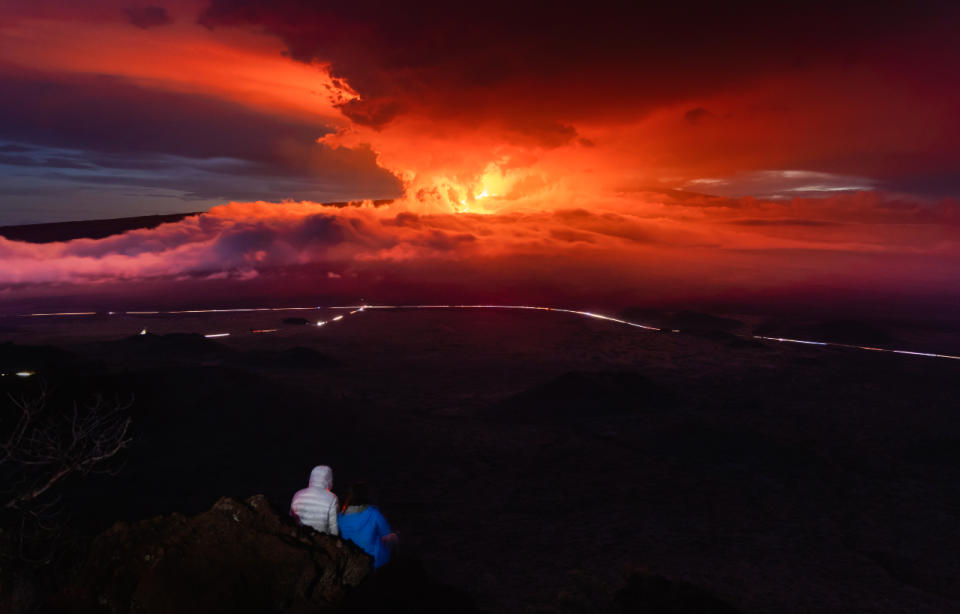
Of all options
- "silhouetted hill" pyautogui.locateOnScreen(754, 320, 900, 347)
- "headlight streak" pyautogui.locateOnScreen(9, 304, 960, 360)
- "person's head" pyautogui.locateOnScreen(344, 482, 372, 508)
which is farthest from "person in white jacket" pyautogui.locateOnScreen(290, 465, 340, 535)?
"silhouetted hill" pyautogui.locateOnScreen(754, 320, 900, 347)

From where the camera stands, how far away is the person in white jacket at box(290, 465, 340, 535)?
583 cm

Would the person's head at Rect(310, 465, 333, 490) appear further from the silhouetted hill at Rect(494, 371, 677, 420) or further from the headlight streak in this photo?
the headlight streak

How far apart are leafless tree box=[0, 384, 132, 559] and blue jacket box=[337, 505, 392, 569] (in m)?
2.48

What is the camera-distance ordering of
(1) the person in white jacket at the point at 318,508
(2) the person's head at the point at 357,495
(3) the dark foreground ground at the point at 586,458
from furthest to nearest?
(3) the dark foreground ground at the point at 586,458 < (2) the person's head at the point at 357,495 < (1) the person in white jacket at the point at 318,508

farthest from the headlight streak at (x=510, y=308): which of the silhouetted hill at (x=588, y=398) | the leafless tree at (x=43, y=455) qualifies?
the leafless tree at (x=43, y=455)

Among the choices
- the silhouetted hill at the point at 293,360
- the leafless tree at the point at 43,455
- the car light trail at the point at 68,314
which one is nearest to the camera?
the leafless tree at the point at 43,455

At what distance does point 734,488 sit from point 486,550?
15.6 feet

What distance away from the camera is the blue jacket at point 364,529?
604cm

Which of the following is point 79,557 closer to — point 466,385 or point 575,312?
point 466,385

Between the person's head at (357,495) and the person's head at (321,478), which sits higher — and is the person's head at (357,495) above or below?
below

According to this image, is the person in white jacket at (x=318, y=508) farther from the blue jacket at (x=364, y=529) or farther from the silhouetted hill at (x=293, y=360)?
the silhouetted hill at (x=293, y=360)

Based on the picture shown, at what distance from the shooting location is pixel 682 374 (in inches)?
811

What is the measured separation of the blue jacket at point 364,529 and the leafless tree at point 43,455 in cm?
248

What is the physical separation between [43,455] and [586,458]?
8.28 metres
